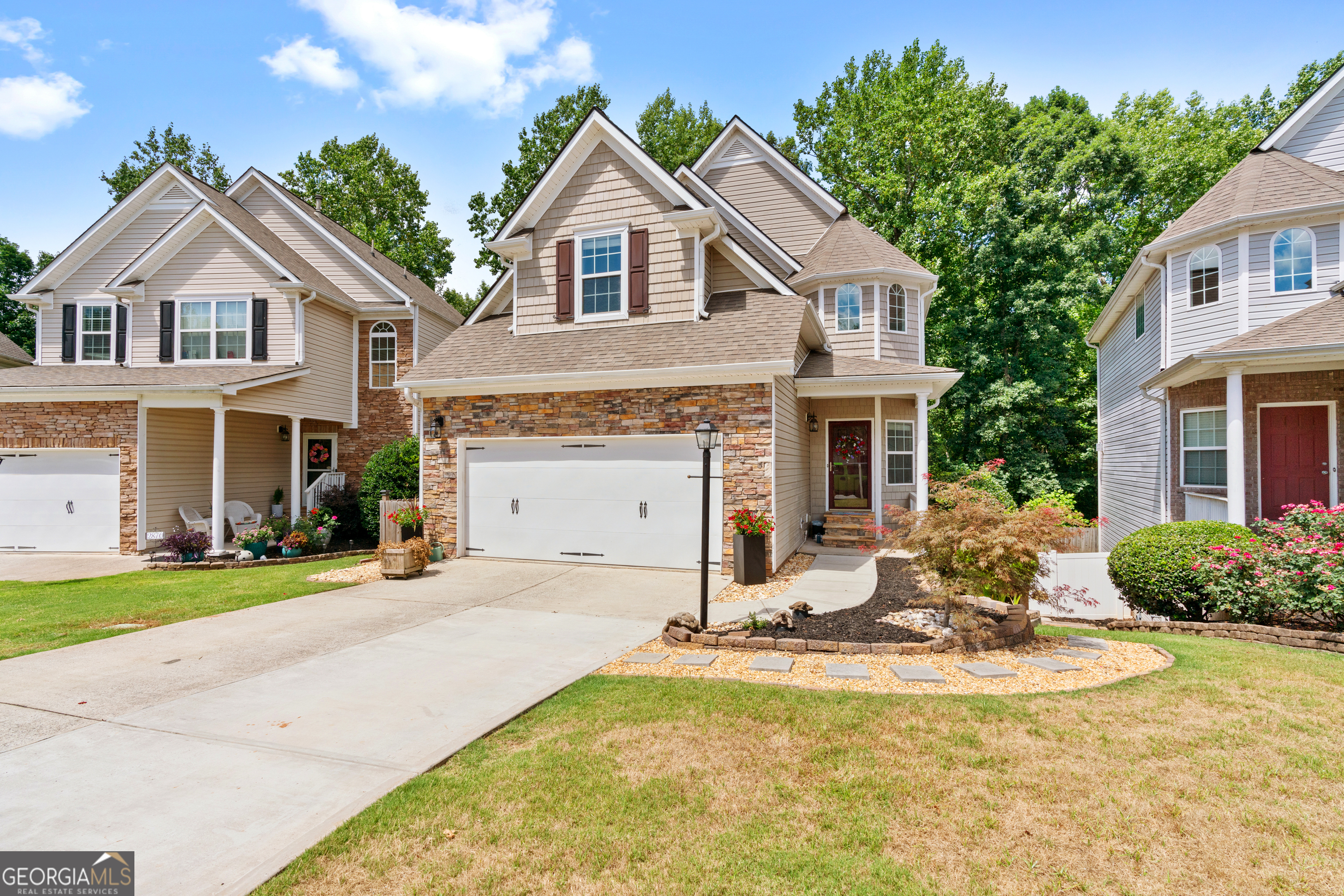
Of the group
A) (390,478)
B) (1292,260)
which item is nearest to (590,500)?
(390,478)

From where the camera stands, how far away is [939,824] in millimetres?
3121

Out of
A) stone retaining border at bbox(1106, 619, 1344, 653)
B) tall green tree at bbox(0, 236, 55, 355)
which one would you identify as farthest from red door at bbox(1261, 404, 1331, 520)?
tall green tree at bbox(0, 236, 55, 355)

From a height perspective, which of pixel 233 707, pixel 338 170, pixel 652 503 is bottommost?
pixel 233 707

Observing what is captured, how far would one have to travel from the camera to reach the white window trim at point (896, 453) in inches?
542

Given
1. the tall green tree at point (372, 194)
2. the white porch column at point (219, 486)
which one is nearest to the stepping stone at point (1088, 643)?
the white porch column at point (219, 486)

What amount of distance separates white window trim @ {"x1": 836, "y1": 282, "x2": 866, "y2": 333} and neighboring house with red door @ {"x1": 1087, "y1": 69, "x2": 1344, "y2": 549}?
18.4ft

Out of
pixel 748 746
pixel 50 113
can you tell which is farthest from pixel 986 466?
pixel 50 113

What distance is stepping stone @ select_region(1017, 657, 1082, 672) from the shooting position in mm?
5477

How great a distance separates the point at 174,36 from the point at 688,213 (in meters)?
8.83

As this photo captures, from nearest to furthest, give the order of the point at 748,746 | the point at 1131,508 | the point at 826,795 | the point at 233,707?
the point at 826,795, the point at 748,746, the point at 233,707, the point at 1131,508

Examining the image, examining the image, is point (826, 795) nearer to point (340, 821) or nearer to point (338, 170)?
point (340, 821)

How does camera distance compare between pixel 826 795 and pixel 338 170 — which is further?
pixel 338 170

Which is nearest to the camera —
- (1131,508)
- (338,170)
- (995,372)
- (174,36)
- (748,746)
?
(748,746)

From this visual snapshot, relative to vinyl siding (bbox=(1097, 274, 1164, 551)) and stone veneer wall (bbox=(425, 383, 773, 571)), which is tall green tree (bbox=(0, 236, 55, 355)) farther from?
vinyl siding (bbox=(1097, 274, 1164, 551))
